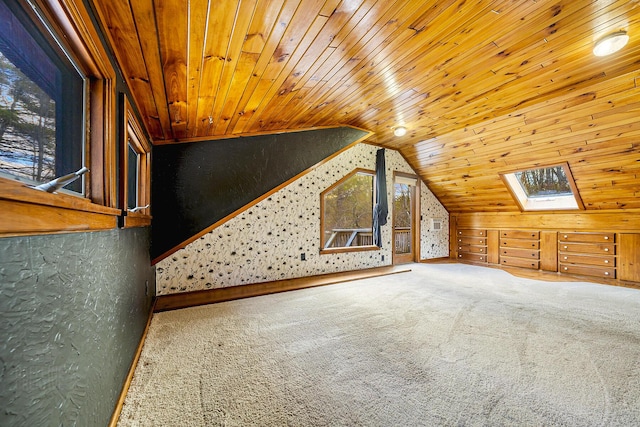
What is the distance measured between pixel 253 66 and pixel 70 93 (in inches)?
40.9

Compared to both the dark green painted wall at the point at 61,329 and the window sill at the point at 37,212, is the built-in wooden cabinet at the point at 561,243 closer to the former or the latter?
the dark green painted wall at the point at 61,329

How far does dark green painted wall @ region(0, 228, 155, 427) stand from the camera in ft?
1.85

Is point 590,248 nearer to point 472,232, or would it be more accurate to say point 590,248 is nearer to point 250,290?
point 472,232

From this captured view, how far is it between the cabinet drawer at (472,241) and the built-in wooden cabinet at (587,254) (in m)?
1.26

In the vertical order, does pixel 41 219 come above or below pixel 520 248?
above

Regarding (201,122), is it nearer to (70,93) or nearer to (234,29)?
(234,29)

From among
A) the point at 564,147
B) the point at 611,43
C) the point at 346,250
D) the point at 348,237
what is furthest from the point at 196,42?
the point at 348,237

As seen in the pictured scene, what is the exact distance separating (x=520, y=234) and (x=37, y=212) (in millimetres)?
6251

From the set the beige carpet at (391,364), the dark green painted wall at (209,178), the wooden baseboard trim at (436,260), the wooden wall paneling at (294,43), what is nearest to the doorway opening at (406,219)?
the wooden baseboard trim at (436,260)

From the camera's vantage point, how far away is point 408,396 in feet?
4.63

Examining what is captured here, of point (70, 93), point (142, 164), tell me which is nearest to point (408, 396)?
point (70, 93)

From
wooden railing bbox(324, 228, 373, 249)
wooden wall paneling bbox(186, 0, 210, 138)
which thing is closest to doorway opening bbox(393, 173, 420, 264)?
wooden railing bbox(324, 228, 373, 249)

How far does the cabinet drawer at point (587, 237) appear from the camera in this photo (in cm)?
386

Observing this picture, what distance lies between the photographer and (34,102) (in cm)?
76
